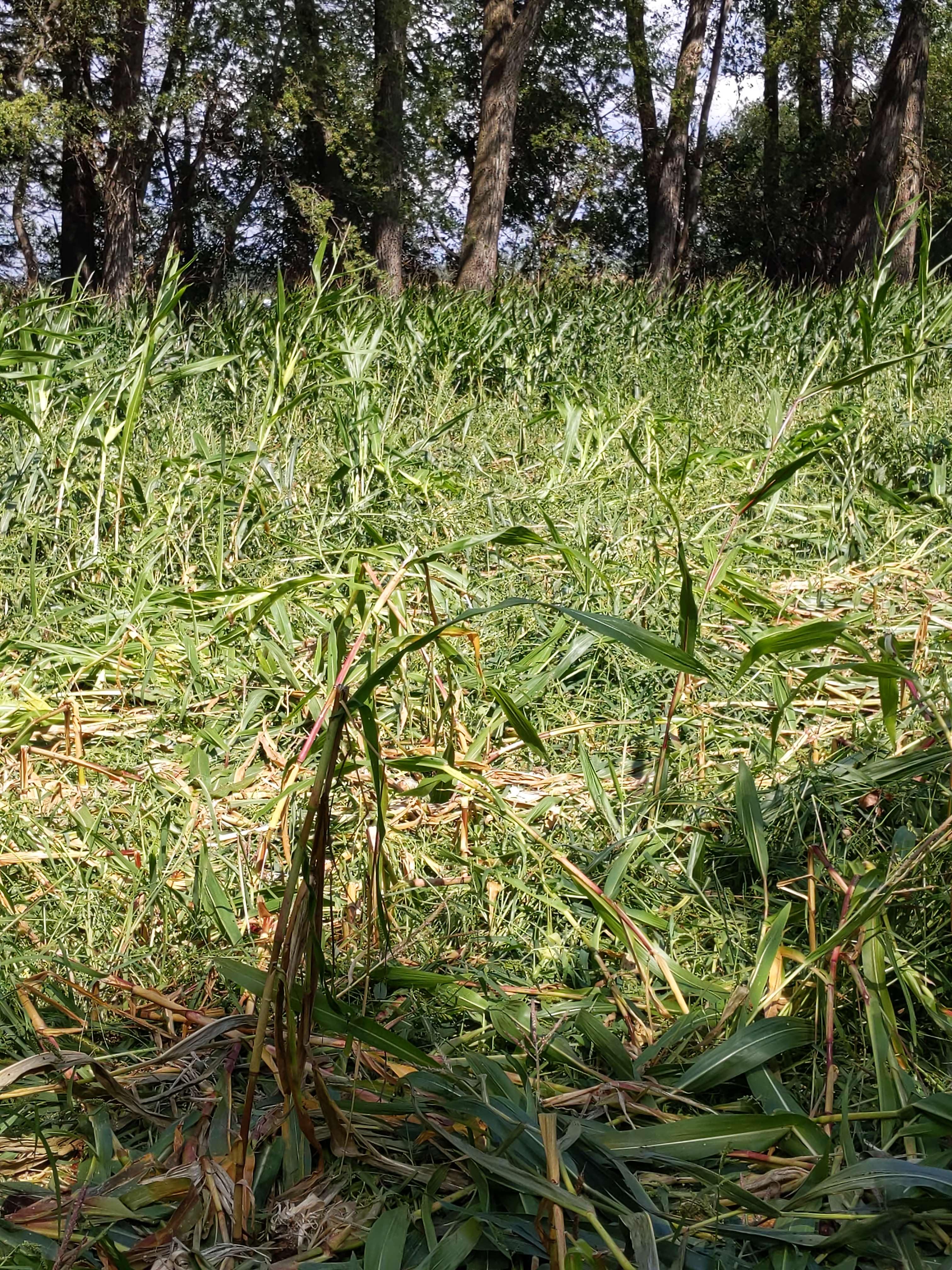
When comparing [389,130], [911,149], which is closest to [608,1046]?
[911,149]

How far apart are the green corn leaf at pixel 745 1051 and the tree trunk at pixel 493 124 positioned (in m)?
11.0

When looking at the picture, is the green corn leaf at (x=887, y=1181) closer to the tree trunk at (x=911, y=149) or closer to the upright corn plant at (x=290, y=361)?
the upright corn plant at (x=290, y=361)

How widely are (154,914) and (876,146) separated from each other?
12.8 meters

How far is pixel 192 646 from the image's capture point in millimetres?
2709

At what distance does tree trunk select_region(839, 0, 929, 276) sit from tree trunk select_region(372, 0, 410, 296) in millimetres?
6195

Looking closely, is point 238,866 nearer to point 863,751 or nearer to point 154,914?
point 154,914

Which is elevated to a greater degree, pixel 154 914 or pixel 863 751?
pixel 863 751

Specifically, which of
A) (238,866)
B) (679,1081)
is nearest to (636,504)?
(238,866)

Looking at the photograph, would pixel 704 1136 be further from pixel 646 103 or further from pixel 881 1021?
pixel 646 103

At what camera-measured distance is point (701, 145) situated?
2298 cm

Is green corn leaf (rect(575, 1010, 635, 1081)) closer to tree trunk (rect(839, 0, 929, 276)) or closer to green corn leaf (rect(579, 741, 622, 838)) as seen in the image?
green corn leaf (rect(579, 741, 622, 838))

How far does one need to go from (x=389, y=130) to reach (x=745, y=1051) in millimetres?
17228

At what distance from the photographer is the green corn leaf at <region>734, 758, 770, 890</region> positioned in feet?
5.50

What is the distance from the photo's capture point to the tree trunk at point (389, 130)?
15.2 metres
